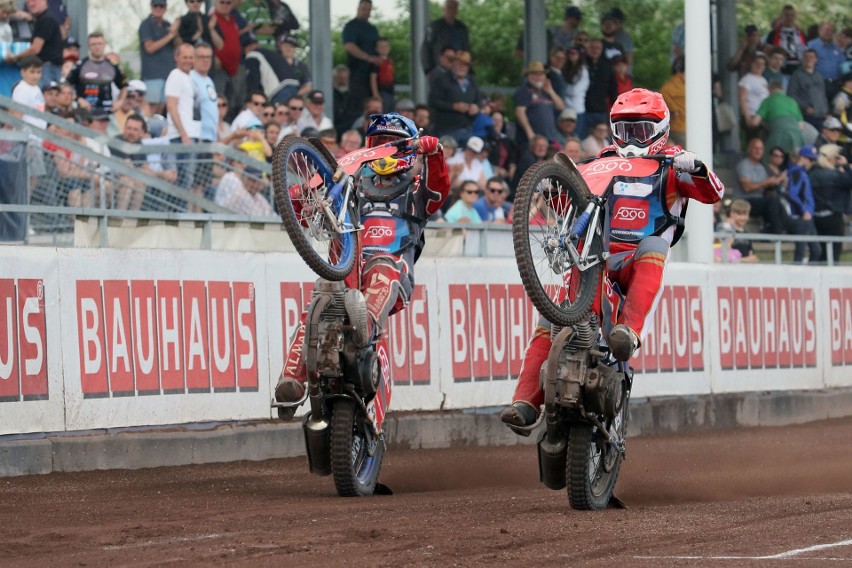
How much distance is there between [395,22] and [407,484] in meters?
37.5

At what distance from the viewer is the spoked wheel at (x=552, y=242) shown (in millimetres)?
8742

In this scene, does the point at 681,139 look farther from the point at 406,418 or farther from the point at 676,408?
the point at 406,418

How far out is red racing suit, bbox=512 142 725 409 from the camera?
9.68 metres

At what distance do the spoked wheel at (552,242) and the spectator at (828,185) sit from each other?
542 inches

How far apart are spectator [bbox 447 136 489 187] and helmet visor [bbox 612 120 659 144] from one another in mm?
9393

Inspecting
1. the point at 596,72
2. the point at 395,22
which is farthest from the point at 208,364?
the point at 395,22

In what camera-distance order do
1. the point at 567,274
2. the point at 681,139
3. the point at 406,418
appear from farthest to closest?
the point at 681,139, the point at 406,418, the point at 567,274

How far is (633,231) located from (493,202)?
876cm

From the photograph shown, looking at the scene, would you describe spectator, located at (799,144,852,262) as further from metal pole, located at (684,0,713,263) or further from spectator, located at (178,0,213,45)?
spectator, located at (178,0,213,45)

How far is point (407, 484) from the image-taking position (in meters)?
11.5

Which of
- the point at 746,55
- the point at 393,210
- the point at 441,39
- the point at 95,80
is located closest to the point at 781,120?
the point at 746,55

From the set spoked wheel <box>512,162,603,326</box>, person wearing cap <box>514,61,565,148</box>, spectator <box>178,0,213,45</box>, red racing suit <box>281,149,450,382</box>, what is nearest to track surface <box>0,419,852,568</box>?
spoked wheel <box>512,162,603,326</box>

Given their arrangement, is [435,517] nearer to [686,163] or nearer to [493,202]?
[686,163]

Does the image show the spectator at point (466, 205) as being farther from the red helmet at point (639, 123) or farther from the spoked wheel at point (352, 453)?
the red helmet at point (639, 123)
